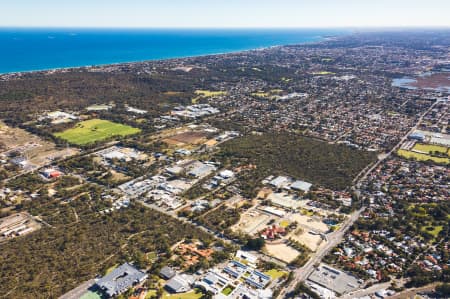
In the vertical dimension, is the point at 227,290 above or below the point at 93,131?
below

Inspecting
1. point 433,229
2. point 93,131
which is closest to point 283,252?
point 433,229

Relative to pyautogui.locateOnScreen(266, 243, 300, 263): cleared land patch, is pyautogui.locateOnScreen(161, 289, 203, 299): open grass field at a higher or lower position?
higher

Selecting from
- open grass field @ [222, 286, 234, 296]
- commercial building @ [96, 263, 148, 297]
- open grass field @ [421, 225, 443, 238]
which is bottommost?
open grass field @ [421, 225, 443, 238]

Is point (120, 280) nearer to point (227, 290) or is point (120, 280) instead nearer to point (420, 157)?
point (227, 290)

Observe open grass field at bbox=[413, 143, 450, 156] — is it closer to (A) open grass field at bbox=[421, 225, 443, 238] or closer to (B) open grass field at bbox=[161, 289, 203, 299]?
(A) open grass field at bbox=[421, 225, 443, 238]

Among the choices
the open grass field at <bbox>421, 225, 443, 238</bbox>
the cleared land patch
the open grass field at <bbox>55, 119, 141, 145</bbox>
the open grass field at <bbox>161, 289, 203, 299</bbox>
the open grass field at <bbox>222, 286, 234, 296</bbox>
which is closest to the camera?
the open grass field at <bbox>161, 289, 203, 299</bbox>

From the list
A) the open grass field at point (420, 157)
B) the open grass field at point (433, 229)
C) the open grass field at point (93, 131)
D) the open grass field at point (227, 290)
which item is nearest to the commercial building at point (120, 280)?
the open grass field at point (227, 290)

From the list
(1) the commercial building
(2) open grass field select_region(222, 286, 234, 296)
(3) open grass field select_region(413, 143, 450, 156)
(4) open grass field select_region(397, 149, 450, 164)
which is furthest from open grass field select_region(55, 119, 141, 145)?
(3) open grass field select_region(413, 143, 450, 156)
